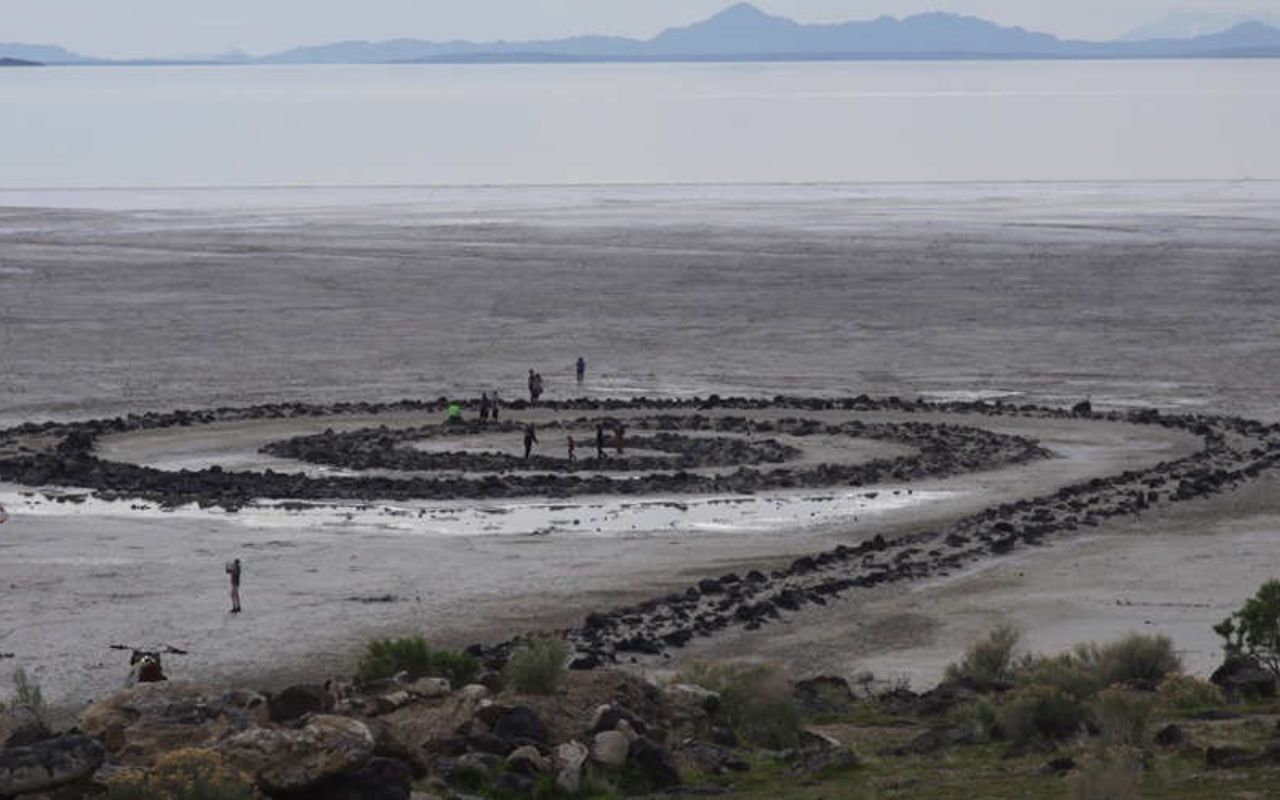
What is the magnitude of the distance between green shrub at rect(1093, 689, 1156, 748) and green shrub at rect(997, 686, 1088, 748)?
0.28 metres

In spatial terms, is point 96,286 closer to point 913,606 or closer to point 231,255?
point 231,255

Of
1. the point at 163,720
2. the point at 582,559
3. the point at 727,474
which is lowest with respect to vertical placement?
the point at 727,474

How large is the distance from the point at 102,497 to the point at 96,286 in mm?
42364

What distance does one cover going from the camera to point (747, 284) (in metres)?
84.0

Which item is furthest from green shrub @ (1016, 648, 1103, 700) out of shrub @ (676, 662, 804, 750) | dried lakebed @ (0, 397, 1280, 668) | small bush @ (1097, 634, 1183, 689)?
dried lakebed @ (0, 397, 1280, 668)

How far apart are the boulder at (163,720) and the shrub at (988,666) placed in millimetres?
7501

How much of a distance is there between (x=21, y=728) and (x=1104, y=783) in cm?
897

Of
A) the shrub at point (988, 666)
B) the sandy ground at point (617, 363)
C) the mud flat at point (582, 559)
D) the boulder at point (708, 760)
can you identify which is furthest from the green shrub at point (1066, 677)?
the mud flat at point (582, 559)

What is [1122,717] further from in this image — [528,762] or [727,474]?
[727,474]

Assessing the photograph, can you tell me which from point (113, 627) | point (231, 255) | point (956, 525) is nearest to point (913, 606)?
point (956, 525)

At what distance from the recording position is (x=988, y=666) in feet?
87.1

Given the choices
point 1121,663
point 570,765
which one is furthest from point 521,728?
point 1121,663

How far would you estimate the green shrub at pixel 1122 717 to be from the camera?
2144cm

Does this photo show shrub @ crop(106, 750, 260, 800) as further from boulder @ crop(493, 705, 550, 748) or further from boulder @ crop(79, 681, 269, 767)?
boulder @ crop(493, 705, 550, 748)
